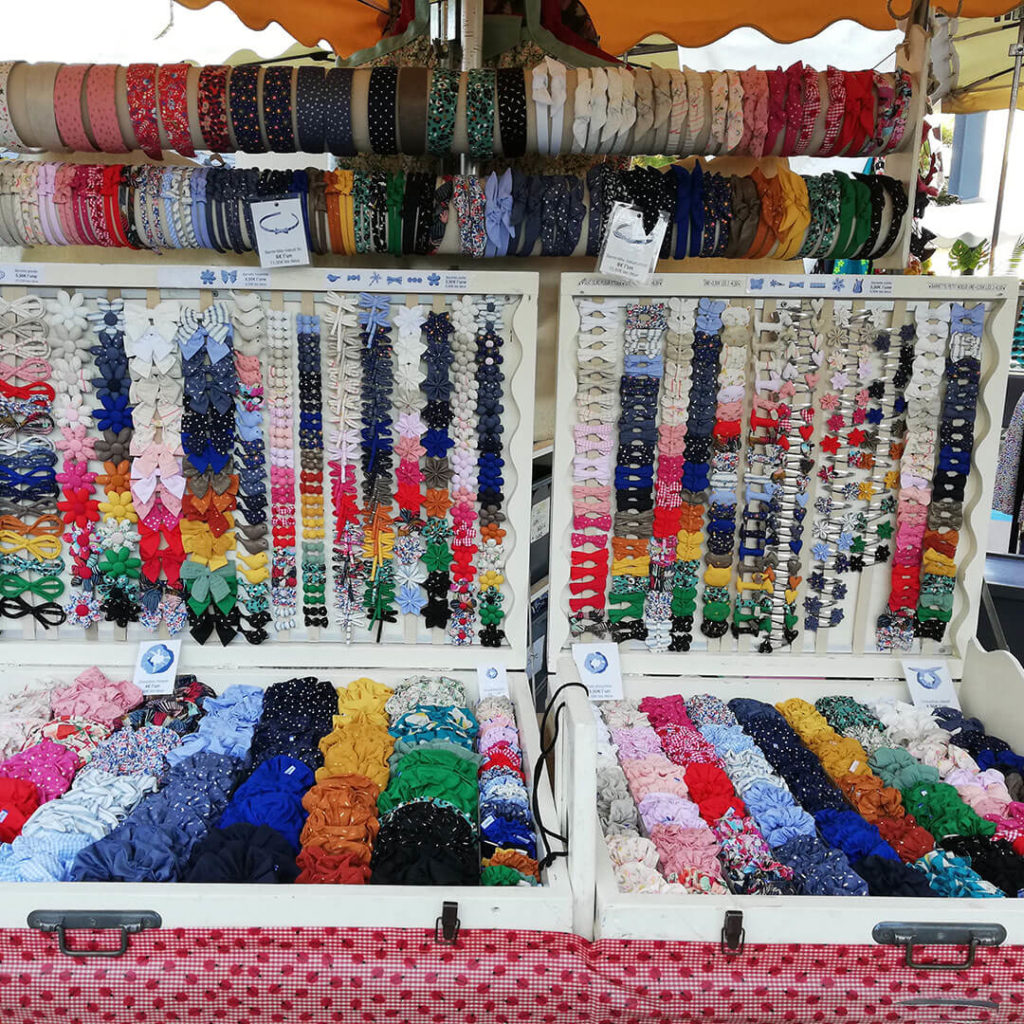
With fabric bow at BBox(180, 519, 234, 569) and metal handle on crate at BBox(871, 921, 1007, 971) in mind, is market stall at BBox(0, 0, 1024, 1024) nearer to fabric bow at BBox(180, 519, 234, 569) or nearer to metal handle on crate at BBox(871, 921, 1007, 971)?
fabric bow at BBox(180, 519, 234, 569)

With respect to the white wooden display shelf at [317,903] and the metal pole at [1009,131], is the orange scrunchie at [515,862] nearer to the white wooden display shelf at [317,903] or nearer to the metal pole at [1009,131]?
the white wooden display shelf at [317,903]

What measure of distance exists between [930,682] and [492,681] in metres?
1.07

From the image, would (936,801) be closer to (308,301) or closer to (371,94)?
(308,301)

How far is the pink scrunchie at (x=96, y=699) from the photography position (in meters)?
1.85

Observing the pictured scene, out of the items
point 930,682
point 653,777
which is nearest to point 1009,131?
point 930,682

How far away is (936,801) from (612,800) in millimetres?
647

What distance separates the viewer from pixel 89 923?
1234 millimetres

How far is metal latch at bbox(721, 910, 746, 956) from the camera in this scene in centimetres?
125

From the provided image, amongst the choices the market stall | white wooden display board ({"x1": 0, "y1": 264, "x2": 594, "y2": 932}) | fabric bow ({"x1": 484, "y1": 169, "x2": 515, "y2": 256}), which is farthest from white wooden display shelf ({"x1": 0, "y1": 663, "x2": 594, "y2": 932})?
fabric bow ({"x1": 484, "y1": 169, "x2": 515, "y2": 256})

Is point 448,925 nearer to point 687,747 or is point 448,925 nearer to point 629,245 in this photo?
point 687,747

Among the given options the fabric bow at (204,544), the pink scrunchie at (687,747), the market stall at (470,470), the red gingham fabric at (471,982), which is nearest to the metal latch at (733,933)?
the red gingham fabric at (471,982)

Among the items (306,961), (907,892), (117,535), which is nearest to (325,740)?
(306,961)

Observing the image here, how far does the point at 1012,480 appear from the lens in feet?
13.7

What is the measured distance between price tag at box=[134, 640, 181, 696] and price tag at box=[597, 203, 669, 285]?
1.33 metres
